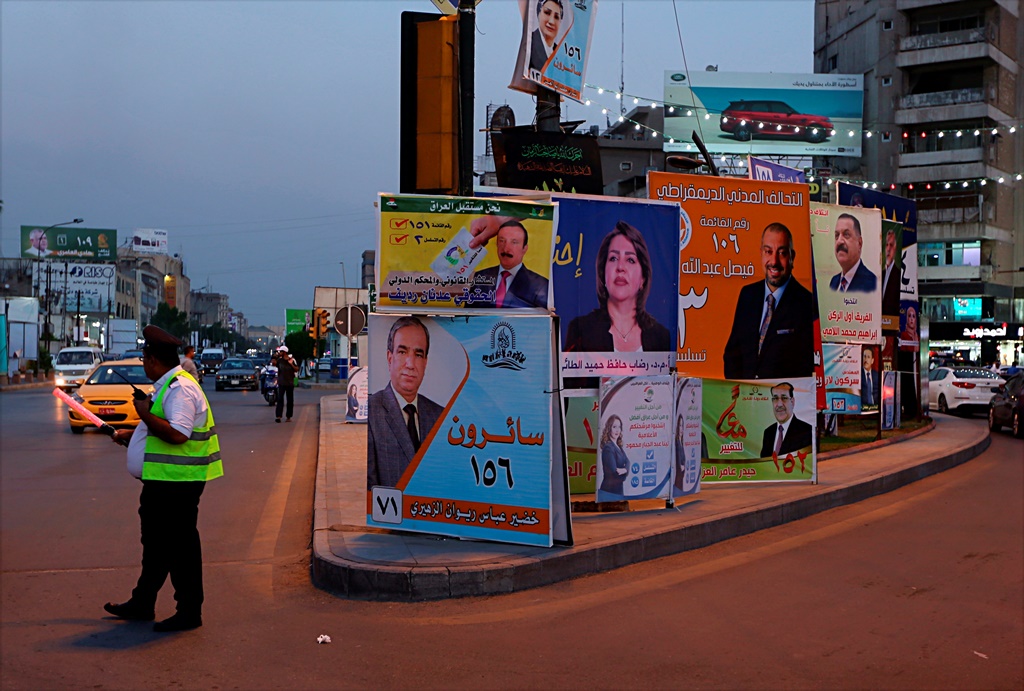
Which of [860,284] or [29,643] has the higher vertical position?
[860,284]

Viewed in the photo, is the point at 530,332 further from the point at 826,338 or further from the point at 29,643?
the point at 826,338

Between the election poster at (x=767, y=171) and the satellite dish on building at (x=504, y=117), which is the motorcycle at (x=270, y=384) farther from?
the satellite dish on building at (x=504, y=117)

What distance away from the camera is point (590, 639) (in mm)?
6188

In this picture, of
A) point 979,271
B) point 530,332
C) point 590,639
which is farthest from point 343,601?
point 979,271

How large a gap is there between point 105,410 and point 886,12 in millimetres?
54354

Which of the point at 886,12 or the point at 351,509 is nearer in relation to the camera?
the point at 351,509

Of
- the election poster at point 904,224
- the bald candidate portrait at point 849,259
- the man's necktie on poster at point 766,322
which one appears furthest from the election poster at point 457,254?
the election poster at point 904,224

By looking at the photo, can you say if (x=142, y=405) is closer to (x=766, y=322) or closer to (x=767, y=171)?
(x=766, y=322)

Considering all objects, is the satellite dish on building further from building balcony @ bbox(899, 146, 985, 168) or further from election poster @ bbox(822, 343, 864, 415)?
building balcony @ bbox(899, 146, 985, 168)

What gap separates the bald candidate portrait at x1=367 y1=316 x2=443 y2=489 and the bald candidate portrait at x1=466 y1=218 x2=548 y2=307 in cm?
58

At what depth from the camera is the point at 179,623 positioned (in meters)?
6.26

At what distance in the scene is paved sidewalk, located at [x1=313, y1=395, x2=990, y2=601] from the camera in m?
7.15

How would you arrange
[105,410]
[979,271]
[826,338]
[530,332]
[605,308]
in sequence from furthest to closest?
[979,271] → [105,410] → [826,338] → [605,308] → [530,332]

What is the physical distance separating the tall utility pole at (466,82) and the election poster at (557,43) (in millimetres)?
1979
